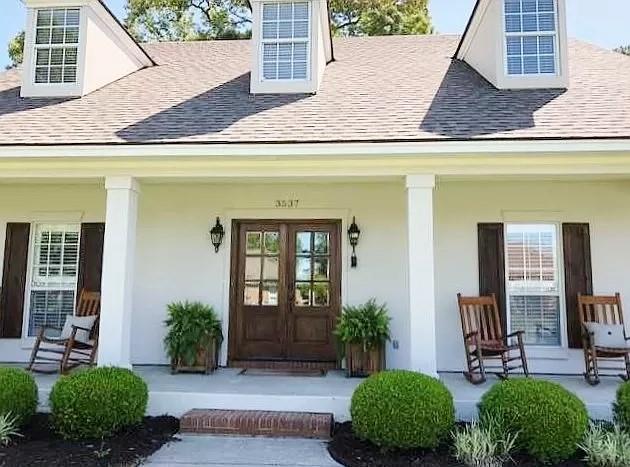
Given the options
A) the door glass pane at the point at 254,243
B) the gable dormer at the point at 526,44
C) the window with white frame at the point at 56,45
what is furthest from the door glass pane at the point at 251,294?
the gable dormer at the point at 526,44

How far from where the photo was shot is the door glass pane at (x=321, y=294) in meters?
7.28

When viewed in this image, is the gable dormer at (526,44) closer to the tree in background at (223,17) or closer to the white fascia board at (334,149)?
the white fascia board at (334,149)

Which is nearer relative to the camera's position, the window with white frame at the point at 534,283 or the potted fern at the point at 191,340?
the potted fern at the point at 191,340

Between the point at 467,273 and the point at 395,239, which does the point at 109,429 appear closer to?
the point at 395,239

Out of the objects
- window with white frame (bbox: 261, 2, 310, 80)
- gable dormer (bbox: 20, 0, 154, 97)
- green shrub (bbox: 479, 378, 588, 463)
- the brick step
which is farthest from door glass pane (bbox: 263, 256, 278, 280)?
green shrub (bbox: 479, 378, 588, 463)

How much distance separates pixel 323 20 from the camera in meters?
8.01

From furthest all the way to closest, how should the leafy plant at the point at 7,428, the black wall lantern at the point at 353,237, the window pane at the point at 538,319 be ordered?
1. the black wall lantern at the point at 353,237
2. the window pane at the point at 538,319
3. the leafy plant at the point at 7,428

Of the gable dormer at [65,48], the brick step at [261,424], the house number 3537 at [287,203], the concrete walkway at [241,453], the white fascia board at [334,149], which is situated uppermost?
the gable dormer at [65,48]

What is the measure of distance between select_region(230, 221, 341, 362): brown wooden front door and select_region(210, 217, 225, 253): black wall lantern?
7.4 inches

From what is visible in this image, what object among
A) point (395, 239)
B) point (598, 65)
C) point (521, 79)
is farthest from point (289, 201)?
point (598, 65)

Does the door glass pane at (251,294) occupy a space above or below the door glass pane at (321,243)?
below

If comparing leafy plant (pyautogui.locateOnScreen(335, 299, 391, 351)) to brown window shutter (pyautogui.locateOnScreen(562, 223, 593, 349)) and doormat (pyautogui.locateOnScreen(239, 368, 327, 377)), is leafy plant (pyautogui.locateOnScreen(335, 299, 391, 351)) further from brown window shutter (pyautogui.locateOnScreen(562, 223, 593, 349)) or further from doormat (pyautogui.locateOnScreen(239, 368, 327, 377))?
brown window shutter (pyautogui.locateOnScreen(562, 223, 593, 349))

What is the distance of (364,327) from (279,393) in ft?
4.68

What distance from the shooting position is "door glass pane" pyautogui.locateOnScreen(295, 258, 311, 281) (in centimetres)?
734
